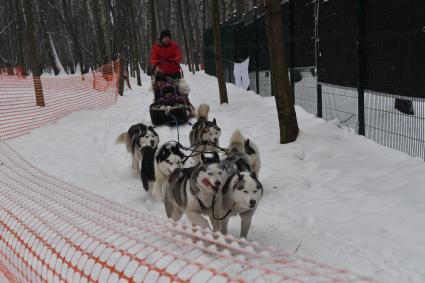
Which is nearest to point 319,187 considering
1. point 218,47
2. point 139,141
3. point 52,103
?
point 139,141

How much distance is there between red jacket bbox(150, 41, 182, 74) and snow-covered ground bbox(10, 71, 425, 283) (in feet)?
5.90

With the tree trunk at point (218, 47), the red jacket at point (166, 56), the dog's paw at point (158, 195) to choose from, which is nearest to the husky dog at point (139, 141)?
the dog's paw at point (158, 195)

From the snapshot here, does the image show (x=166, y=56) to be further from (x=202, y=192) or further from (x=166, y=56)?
(x=202, y=192)

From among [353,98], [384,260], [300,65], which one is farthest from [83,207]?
[300,65]

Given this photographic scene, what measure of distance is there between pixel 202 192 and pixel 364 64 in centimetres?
449

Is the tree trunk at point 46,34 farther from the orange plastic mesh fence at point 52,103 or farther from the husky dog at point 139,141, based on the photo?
the husky dog at point 139,141

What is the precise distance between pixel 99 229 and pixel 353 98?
5688 millimetres

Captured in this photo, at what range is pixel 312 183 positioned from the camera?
5801 millimetres

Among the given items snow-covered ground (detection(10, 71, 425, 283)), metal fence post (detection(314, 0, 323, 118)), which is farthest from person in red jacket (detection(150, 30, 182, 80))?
metal fence post (detection(314, 0, 323, 118))

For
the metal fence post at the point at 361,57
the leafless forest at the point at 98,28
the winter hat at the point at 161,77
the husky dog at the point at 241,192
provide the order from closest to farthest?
1. the husky dog at the point at 241,192
2. the metal fence post at the point at 361,57
3. the winter hat at the point at 161,77
4. the leafless forest at the point at 98,28

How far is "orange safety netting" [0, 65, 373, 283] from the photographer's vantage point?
3117 mm

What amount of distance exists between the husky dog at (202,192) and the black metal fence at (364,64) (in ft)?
10.7

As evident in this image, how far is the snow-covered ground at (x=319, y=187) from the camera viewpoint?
12.9 feet

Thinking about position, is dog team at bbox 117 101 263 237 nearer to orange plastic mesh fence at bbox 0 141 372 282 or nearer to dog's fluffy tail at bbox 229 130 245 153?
dog's fluffy tail at bbox 229 130 245 153
